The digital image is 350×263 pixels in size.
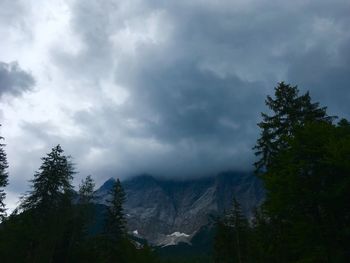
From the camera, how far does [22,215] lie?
3822 centimetres

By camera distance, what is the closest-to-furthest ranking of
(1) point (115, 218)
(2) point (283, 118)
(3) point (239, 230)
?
(2) point (283, 118) → (1) point (115, 218) → (3) point (239, 230)

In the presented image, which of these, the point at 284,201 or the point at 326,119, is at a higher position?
the point at 326,119

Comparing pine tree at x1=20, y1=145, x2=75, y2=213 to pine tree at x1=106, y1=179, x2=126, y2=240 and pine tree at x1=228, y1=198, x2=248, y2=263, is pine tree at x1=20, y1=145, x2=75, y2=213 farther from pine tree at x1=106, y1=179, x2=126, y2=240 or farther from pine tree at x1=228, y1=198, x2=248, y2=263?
pine tree at x1=228, y1=198, x2=248, y2=263

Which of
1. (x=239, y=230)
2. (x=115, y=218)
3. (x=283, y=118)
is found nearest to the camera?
(x=283, y=118)

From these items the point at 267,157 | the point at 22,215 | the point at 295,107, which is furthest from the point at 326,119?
the point at 22,215

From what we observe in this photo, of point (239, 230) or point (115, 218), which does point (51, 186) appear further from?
point (239, 230)

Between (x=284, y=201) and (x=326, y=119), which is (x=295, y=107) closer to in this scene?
(x=326, y=119)

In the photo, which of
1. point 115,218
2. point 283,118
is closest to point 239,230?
point 115,218

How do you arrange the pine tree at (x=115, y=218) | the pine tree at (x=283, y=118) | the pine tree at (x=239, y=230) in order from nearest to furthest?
the pine tree at (x=283, y=118)
the pine tree at (x=115, y=218)
the pine tree at (x=239, y=230)

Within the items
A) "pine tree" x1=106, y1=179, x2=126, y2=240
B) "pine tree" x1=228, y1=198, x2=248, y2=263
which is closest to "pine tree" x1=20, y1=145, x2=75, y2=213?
"pine tree" x1=106, y1=179, x2=126, y2=240

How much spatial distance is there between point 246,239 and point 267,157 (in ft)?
97.6

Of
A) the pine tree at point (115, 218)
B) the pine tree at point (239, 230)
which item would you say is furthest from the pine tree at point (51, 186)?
the pine tree at point (239, 230)

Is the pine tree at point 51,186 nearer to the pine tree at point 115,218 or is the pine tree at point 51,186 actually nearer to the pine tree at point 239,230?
the pine tree at point 115,218

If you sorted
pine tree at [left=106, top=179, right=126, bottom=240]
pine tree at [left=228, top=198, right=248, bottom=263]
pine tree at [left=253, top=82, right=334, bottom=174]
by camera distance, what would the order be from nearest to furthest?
pine tree at [left=253, top=82, right=334, bottom=174] → pine tree at [left=106, top=179, right=126, bottom=240] → pine tree at [left=228, top=198, right=248, bottom=263]
